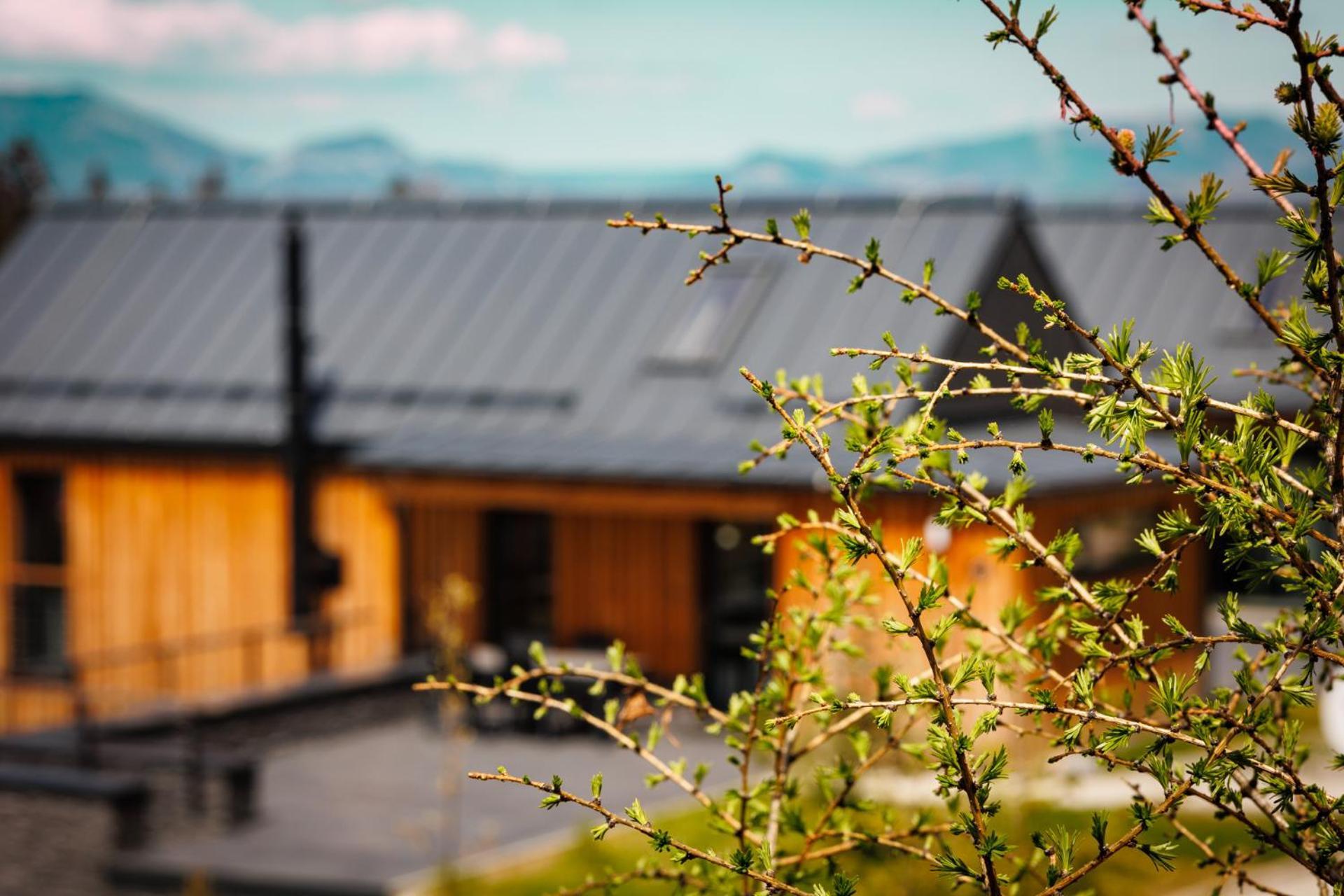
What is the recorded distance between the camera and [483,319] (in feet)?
56.4

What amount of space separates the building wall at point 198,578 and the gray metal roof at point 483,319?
480mm

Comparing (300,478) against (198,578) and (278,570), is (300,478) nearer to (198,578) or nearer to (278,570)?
(278,570)

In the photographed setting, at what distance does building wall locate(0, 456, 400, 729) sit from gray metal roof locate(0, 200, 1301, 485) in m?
0.48

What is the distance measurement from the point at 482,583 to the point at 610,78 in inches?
1958

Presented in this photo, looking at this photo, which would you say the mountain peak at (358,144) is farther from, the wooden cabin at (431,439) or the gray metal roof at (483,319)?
the wooden cabin at (431,439)

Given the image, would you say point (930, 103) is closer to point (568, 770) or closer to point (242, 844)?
point (568, 770)

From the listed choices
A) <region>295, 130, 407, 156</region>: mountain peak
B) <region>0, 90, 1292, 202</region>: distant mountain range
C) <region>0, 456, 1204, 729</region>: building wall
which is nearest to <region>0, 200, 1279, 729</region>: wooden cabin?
<region>0, 456, 1204, 729</region>: building wall

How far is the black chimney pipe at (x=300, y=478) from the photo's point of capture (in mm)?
16156

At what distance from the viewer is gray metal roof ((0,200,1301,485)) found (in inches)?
608

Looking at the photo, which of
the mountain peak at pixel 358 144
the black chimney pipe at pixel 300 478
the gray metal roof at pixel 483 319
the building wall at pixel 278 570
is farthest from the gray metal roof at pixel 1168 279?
Answer: the mountain peak at pixel 358 144

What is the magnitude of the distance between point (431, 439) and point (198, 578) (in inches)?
111

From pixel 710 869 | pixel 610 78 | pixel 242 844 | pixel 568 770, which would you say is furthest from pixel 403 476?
pixel 610 78

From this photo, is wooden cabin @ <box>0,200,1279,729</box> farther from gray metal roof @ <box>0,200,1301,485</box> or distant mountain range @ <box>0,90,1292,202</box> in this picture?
distant mountain range @ <box>0,90,1292,202</box>

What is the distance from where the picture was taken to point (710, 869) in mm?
3070
